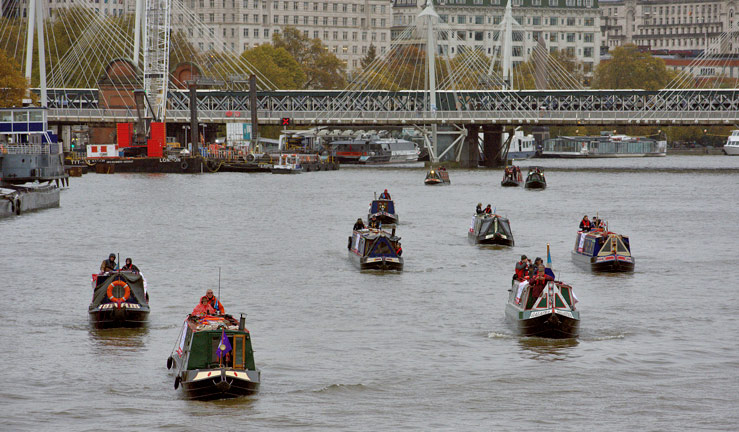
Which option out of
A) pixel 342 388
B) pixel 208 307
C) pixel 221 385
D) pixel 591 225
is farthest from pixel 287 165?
pixel 221 385

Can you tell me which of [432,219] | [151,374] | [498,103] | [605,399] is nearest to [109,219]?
[432,219]

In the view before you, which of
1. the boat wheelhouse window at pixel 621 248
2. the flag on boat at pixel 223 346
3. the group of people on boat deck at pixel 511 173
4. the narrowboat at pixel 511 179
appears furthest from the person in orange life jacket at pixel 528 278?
the group of people on boat deck at pixel 511 173

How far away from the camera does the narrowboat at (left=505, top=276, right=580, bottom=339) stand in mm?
39188

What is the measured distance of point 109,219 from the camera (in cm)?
8244

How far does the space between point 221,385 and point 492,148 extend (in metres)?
136

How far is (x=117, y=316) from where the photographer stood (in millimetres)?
40719

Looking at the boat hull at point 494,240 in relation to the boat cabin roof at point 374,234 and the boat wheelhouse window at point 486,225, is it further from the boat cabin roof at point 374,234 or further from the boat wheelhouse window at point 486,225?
the boat cabin roof at point 374,234

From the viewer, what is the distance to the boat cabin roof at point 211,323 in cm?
3155

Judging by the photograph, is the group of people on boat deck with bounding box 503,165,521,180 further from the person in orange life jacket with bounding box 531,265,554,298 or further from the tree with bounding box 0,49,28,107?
the person in orange life jacket with bounding box 531,265,554,298

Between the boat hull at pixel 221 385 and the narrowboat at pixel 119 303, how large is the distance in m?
9.67

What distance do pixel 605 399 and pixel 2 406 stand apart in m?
15.5

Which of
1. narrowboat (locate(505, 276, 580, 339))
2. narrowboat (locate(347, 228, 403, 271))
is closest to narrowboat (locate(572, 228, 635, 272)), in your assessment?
narrowboat (locate(347, 228, 403, 271))

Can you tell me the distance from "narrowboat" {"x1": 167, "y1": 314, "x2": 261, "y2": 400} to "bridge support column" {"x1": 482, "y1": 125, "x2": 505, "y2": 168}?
426ft

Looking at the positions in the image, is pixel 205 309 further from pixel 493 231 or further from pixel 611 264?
pixel 493 231
